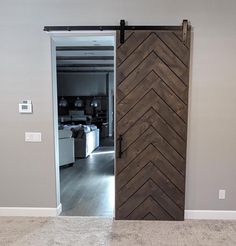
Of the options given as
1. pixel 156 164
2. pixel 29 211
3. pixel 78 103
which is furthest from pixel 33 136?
pixel 78 103

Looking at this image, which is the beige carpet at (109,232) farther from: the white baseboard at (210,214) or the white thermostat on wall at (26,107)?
the white thermostat on wall at (26,107)

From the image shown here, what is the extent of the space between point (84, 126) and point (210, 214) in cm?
474

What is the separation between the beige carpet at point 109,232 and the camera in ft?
9.47

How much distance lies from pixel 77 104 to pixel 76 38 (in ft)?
30.4

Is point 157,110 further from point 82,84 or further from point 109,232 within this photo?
point 82,84

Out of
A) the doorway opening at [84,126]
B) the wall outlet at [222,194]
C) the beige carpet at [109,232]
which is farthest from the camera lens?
the doorway opening at [84,126]

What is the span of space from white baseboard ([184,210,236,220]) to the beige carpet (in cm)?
8

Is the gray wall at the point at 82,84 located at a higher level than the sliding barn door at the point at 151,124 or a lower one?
higher

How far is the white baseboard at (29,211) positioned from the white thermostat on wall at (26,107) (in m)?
1.31

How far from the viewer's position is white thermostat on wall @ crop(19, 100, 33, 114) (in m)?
3.38

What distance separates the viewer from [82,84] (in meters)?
12.7

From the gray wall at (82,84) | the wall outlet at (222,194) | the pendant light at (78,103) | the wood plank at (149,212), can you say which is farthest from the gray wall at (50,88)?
the gray wall at (82,84)

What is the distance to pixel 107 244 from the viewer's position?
2.83 metres

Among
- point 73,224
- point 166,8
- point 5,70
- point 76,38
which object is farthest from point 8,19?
point 73,224
